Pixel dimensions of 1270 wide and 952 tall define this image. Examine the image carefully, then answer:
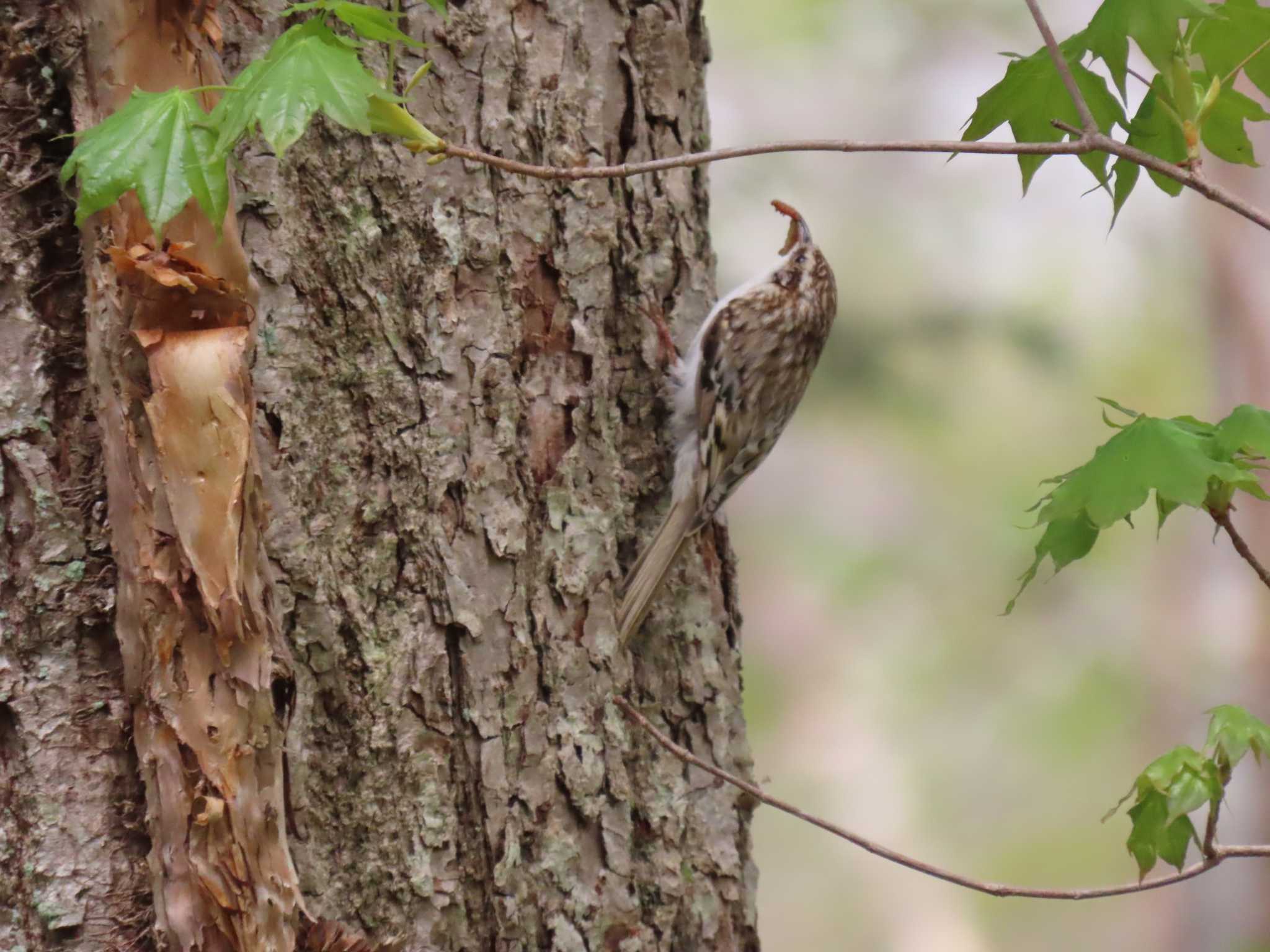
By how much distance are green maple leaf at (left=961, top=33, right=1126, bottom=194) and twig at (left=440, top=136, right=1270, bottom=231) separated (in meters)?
0.24

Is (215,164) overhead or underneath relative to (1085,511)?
overhead

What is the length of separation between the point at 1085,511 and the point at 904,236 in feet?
22.9

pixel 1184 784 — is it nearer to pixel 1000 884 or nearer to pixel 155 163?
pixel 1000 884

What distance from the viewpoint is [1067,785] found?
34.4 feet

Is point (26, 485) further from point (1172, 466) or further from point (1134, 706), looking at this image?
point (1134, 706)

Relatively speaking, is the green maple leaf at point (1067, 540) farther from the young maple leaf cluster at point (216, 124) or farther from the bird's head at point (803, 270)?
the bird's head at point (803, 270)

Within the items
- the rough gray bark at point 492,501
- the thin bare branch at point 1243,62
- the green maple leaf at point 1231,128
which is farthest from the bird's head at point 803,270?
the thin bare branch at point 1243,62

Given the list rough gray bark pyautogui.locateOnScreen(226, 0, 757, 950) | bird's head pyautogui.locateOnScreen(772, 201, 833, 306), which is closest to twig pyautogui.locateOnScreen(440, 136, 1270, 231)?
rough gray bark pyautogui.locateOnScreen(226, 0, 757, 950)

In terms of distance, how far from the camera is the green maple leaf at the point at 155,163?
3.90ft

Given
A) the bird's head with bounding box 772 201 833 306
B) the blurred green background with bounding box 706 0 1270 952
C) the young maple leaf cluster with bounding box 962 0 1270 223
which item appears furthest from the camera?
the blurred green background with bounding box 706 0 1270 952

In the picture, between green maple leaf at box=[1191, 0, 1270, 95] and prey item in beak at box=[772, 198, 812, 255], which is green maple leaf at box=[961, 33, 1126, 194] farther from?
prey item in beak at box=[772, 198, 812, 255]

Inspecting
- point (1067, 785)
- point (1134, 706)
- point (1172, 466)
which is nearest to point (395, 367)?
point (1172, 466)

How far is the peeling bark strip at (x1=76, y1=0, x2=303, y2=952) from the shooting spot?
1354mm

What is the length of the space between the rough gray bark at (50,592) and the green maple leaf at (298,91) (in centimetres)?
39
